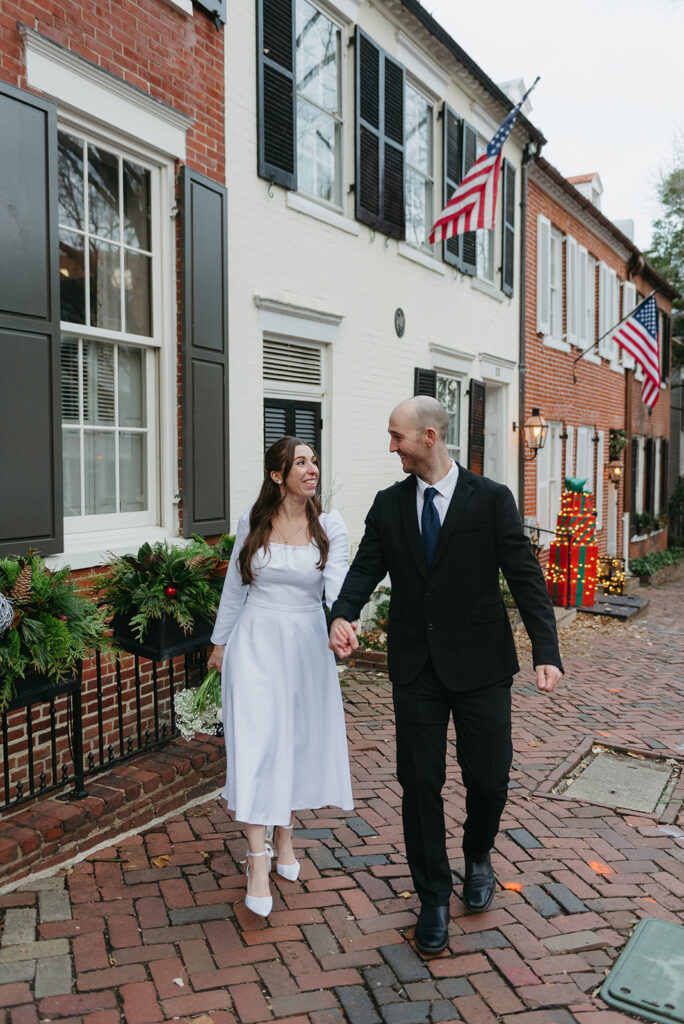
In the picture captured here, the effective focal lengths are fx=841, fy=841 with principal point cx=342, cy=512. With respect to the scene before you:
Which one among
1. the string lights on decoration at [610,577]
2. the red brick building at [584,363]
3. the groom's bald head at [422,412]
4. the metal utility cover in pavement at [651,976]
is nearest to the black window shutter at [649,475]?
the red brick building at [584,363]

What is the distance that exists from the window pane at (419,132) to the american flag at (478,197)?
1.27 meters

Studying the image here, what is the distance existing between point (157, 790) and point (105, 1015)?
1.60m

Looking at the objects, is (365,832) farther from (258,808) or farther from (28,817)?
(28,817)

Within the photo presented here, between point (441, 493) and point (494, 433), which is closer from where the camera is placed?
point (441, 493)

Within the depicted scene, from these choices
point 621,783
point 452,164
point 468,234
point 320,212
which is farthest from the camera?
point 468,234

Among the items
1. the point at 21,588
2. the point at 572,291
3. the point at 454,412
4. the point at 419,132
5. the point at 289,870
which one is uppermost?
the point at 419,132

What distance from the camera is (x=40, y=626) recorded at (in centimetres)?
348

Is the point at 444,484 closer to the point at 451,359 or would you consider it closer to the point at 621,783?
the point at 621,783

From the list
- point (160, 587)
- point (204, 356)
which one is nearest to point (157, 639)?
point (160, 587)

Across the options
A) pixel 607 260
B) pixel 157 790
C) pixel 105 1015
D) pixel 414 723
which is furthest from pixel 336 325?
pixel 607 260

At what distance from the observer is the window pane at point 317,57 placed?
23.6ft

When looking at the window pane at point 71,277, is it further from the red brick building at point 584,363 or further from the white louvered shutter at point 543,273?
the white louvered shutter at point 543,273

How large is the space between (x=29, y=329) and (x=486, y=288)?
7535 millimetres

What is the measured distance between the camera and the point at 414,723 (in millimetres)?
3109
